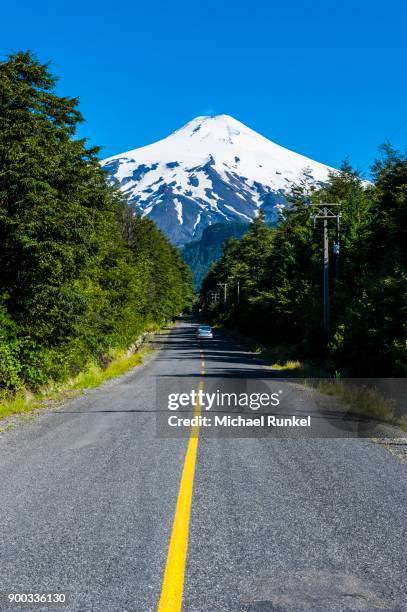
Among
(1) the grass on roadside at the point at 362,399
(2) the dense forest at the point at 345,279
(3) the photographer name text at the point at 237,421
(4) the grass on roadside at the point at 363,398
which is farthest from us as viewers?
(2) the dense forest at the point at 345,279

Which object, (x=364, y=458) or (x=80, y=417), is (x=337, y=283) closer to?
(x=80, y=417)

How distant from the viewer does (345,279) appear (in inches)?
1357

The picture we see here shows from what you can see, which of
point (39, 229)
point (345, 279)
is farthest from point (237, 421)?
point (345, 279)

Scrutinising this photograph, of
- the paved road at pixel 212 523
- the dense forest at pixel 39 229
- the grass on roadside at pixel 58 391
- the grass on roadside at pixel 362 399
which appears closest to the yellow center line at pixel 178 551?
the paved road at pixel 212 523

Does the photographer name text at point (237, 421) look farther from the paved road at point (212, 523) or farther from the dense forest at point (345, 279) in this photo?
the dense forest at point (345, 279)

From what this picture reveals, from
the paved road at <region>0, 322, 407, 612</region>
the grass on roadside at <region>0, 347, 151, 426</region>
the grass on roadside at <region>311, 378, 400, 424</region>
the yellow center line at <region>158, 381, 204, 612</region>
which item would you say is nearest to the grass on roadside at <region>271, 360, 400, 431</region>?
the grass on roadside at <region>311, 378, 400, 424</region>

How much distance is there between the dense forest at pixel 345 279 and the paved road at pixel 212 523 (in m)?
9.02

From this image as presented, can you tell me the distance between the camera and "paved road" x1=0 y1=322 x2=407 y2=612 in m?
3.84

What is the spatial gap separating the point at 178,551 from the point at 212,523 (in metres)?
0.74

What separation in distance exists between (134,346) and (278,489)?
4125cm

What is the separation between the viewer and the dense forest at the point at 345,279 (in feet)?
56.5

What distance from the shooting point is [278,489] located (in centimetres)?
627

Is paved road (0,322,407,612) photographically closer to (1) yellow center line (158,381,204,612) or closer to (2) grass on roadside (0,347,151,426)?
(1) yellow center line (158,381,204,612)

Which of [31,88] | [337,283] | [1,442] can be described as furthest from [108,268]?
[1,442]
